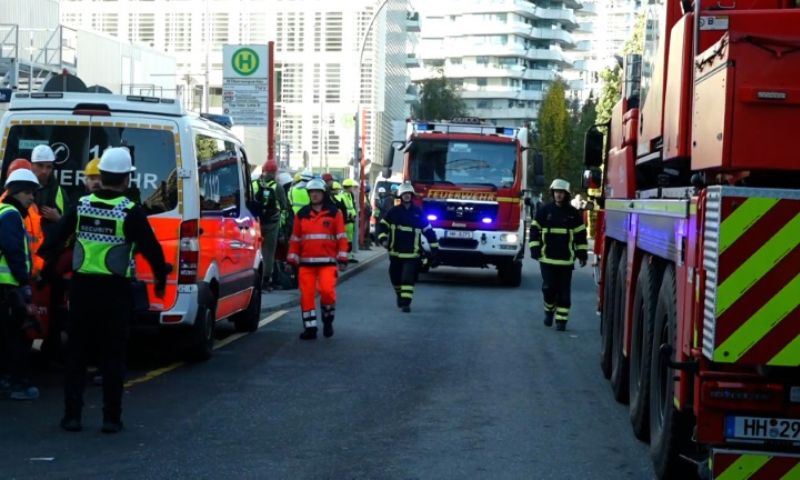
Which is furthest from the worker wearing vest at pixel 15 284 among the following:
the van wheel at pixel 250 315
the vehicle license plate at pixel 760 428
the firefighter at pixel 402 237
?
the firefighter at pixel 402 237

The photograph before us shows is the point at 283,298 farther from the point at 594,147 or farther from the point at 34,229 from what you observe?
the point at 34,229

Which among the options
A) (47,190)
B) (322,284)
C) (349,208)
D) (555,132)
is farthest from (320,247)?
(555,132)

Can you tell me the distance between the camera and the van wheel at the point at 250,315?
15.3 metres

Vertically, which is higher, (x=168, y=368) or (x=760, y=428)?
(x=760, y=428)

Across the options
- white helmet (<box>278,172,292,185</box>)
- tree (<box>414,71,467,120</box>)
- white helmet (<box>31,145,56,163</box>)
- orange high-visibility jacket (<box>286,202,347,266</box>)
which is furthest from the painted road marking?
tree (<box>414,71,467,120</box>)

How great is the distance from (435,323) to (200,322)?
18.7ft

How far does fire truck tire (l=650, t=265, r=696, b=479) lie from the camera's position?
24.1ft

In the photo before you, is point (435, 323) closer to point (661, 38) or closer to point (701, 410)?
point (661, 38)

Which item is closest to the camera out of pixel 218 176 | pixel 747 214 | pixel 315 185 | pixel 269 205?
pixel 747 214

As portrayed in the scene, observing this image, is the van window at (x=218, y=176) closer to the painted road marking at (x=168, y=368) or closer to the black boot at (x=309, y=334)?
the painted road marking at (x=168, y=368)

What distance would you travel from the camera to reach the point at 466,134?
25.3m

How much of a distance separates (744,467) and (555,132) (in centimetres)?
9297

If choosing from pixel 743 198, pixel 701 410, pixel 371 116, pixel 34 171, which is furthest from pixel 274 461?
pixel 371 116

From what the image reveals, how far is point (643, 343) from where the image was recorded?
904 cm
